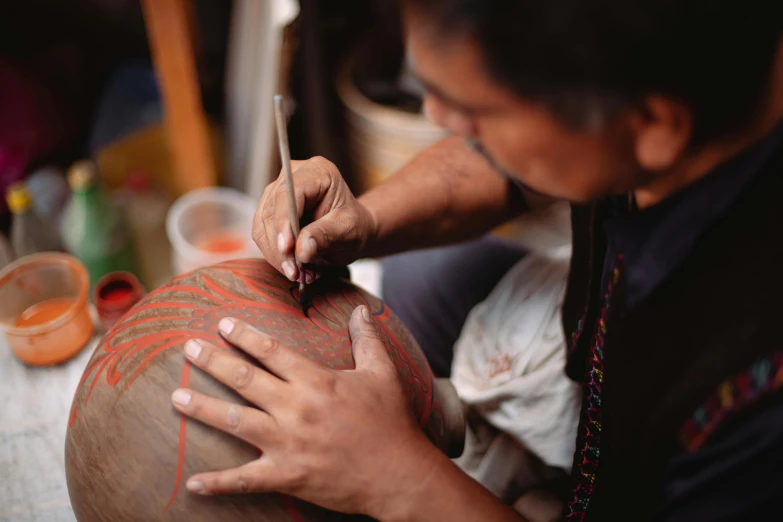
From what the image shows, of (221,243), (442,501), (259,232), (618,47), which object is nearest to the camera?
(618,47)

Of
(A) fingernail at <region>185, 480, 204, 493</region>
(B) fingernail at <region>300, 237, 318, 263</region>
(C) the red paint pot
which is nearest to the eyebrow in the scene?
(B) fingernail at <region>300, 237, 318, 263</region>

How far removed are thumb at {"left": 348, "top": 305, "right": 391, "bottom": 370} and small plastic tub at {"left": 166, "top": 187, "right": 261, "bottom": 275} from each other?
943mm

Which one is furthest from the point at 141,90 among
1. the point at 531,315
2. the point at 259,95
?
the point at 531,315

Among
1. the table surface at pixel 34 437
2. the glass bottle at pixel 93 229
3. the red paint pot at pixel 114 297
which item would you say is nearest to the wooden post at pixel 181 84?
the glass bottle at pixel 93 229

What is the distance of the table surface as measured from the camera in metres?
1.02

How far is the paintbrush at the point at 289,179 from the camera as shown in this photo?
71cm

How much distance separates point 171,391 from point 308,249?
23 centimetres

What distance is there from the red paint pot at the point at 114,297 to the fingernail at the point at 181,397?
59cm

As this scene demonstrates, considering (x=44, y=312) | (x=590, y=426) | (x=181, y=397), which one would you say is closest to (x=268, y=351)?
(x=181, y=397)

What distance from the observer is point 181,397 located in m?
0.70

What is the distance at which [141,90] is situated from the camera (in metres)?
2.16

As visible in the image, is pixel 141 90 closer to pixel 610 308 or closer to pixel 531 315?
pixel 531 315

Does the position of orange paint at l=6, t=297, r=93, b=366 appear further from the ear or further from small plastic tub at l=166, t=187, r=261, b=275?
the ear

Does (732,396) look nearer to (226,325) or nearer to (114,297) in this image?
(226,325)
